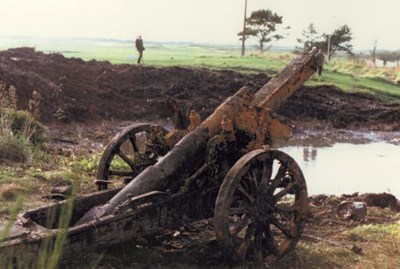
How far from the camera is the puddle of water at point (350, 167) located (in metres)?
11.5

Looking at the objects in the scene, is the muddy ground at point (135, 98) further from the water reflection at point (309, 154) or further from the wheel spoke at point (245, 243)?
the wheel spoke at point (245, 243)

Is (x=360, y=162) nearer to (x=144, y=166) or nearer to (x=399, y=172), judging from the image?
(x=399, y=172)

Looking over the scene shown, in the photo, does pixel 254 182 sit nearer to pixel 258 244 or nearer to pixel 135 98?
pixel 258 244

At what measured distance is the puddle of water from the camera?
37.8 feet

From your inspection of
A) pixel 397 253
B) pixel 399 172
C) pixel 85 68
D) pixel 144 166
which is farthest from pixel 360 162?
pixel 85 68

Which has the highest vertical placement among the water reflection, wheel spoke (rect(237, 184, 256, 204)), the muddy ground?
wheel spoke (rect(237, 184, 256, 204))

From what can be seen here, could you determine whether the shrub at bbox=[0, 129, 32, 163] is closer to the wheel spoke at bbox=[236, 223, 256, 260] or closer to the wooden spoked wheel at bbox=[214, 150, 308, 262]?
the wooden spoked wheel at bbox=[214, 150, 308, 262]

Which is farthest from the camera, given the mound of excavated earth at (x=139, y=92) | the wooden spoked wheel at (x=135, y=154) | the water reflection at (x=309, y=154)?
the mound of excavated earth at (x=139, y=92)

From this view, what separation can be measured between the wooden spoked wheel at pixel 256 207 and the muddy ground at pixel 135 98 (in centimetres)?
769

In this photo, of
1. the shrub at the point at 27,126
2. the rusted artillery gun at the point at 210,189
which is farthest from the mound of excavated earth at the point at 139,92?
the rusted artillery gun at the point at 210,189

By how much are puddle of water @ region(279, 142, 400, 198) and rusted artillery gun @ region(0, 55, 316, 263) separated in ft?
14.3

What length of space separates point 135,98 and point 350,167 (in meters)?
10.1

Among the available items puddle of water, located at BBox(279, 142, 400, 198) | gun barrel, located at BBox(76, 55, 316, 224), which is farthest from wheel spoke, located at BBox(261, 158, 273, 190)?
puddle of water, located at BBox(279, 142, 400, 198)

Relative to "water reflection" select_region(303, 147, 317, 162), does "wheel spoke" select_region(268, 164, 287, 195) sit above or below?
above
